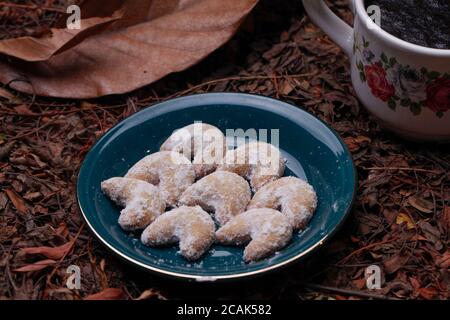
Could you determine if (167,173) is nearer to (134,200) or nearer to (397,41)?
(134,200)

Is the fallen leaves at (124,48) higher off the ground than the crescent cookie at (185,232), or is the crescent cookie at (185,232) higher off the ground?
the fallen leaves at (124,48)

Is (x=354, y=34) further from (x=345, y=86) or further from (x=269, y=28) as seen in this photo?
(x=269, y=28)

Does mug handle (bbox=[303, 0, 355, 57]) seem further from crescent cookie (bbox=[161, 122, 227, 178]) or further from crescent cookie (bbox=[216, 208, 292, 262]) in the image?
crescent cookie (bbox=[216, 208, 292, 262])

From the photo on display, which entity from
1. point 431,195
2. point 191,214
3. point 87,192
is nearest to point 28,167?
point 87,192

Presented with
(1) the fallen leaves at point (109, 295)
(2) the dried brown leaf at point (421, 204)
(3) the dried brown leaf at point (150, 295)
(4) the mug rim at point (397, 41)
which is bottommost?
(1) the fallen leaves at point (109, 295)

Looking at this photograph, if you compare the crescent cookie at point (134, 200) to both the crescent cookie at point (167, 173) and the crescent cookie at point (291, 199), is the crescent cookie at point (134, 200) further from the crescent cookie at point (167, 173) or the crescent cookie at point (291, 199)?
the crescent cookie at point (291, 199)

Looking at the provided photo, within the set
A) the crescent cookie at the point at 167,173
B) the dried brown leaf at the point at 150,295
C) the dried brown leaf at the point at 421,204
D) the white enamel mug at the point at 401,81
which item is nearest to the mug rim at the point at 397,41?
the white enamel mug at the point at 401,81
